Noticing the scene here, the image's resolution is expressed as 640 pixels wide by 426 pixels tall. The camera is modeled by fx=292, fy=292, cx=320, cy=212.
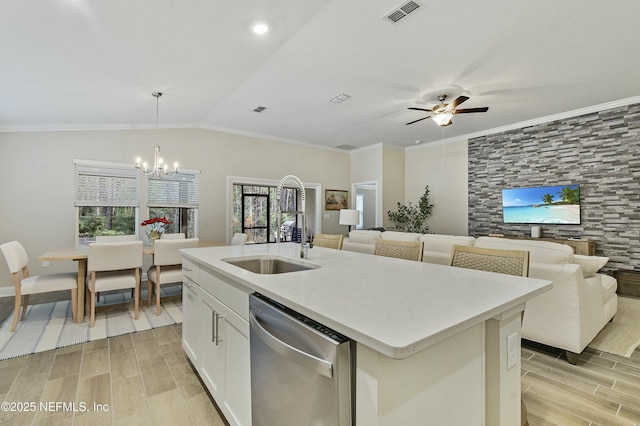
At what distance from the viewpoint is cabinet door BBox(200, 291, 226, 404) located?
65.1 inches

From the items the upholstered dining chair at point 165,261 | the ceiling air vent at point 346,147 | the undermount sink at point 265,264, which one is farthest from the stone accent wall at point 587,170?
the upholstered dining chair at point 165,261

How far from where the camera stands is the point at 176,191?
541 centimetres

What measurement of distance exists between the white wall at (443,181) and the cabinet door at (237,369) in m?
5.97

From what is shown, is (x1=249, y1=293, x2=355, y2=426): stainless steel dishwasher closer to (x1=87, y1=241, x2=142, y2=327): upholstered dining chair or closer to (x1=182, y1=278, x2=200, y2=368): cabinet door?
(x1=182, y1=278, x2=200, y2=368): cabinet door

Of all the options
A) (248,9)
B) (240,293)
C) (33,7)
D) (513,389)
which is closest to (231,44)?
(248,9)

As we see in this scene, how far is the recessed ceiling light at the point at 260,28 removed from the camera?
2.55 meters

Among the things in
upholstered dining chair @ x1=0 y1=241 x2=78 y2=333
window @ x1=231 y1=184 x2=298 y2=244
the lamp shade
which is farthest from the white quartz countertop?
window @ x1=231 y1=184 x2=298 y2=244

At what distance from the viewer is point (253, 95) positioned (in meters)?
4.21

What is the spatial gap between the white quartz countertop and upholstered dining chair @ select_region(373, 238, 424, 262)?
0.62 m

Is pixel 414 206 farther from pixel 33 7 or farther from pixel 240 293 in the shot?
pixel 33 7

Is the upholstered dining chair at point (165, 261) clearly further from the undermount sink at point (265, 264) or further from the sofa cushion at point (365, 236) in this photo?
the sofa cushion at point (365, 236)

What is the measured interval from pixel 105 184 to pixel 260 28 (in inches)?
155

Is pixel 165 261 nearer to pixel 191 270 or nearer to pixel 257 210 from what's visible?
pixel 191 270

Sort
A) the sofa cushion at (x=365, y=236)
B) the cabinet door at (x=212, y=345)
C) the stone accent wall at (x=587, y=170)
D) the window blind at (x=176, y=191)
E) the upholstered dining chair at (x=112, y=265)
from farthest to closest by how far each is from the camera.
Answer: the window blind at (x=176, y=191) < the stone accent wall at (x=587, y=170) < the sofa cushion at (x=365, y=236) < the upholstered dining chair at (x=112, y=265) < the cabinet door at (x=212, y=345)
